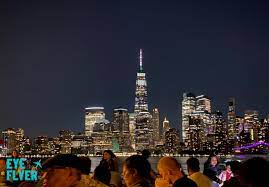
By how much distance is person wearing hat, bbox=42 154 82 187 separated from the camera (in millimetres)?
2664

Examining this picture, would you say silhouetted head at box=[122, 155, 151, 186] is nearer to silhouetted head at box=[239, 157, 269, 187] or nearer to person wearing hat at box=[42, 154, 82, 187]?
silhouetted head at box=[239, 157, 269, 187]

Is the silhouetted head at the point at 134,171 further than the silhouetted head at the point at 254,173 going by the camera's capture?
Yes

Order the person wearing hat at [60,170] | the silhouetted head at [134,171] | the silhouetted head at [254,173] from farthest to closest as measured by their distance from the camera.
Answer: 1. the silhouetted head at [134,171]
2. the silhouetted head at [254,173]
3. the person wearing hat at [60,170]

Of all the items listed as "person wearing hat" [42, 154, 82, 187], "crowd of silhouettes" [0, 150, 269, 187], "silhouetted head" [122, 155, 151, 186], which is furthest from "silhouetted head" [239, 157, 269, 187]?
"silhouetted head" [122, 155, 151, 186]

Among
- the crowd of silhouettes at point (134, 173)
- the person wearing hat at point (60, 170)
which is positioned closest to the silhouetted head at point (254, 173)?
the crowd of silhouettes at point (134, 173)

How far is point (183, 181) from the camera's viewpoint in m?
3.45

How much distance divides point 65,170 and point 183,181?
1099 millimetres

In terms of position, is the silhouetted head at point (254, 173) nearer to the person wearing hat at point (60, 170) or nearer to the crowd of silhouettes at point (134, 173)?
the crowd of silhouettes at point (134, 173)

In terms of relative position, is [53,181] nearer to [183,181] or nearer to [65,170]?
[65,170]

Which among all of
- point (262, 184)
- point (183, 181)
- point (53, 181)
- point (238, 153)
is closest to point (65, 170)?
point (53, 181)

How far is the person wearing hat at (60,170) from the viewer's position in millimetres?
2664

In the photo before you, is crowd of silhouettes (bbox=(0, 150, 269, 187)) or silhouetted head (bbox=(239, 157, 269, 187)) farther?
silhouetted head (bbox=(239, 157, 269, 187))

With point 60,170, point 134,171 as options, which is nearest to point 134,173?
point 134,171

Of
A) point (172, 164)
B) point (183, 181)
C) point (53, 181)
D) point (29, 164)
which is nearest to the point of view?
point (53, 181)
